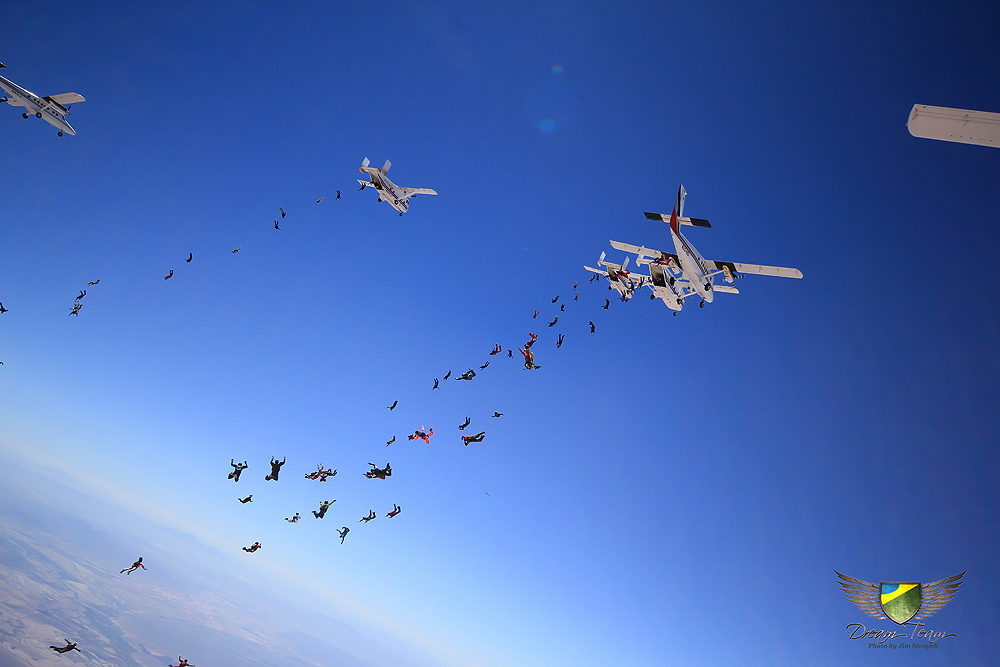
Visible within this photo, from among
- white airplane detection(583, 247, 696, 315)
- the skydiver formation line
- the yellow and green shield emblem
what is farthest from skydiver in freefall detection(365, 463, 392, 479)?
the yellow and green shield emblem

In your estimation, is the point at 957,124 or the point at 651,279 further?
the point at 651,279

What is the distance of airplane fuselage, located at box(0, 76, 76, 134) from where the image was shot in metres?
39.7

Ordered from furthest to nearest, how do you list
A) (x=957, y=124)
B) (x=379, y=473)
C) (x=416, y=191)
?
(x=416, y=191) < (x=379, y=473) < (x=957, y=124)

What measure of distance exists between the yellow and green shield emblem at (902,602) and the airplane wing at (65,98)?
284ft

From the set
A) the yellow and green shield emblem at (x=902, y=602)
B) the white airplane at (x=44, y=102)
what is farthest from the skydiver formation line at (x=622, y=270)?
the yellow and green shield emblem at (x=902, y=602)

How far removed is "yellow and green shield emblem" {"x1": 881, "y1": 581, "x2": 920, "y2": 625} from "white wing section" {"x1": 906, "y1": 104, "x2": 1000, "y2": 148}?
140 ft

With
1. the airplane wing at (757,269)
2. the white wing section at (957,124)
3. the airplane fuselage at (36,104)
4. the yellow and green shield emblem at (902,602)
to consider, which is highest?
the airplane wing at (757,269)

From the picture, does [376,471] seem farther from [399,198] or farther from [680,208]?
[680,208]

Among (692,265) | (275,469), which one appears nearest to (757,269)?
(692,265)

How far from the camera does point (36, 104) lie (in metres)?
41.2

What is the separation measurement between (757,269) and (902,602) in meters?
28.7

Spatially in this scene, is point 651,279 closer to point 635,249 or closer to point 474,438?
point 635,249

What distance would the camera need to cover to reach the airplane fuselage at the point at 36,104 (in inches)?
1561

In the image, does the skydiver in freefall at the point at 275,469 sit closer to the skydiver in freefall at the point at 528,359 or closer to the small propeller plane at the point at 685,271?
the skydiver in freefall at the point at 528,359
